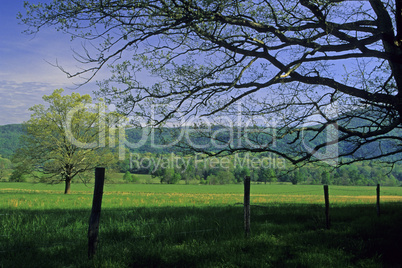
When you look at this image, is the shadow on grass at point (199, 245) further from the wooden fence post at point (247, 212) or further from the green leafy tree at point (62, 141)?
the green leafy tree at point (62, 141)

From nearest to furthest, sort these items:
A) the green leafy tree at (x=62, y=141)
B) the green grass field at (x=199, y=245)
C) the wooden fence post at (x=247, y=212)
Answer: the green grass field at (x=199, y=245), the wooden fence post at (x=247, y=212), the green leafy tree at (x=62, y=141)

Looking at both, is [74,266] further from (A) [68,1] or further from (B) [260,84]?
(B) [260,84]

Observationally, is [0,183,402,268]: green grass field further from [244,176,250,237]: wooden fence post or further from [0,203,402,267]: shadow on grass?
[244,176,250,237]: wooden fence post

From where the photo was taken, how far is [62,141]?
33312 mm

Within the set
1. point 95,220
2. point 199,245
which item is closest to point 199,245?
point 199,245

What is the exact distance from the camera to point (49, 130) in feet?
106

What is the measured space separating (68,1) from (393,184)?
471 feet

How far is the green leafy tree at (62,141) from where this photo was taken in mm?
32375

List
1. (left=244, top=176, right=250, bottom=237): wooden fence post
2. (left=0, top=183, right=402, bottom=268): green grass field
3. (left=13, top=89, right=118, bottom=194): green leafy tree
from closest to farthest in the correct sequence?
1. (left=0, top=183, right=402, bottom=268): green grass field
2. (left=244, top=176, right=250, bottom=237): wooden fence post
3. (left=13, top=89, right=118, bottom=194): green leafy tree

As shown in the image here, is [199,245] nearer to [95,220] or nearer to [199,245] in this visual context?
[199,245]

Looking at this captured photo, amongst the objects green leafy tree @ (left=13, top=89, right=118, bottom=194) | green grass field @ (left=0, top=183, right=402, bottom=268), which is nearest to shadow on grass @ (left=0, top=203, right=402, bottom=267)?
green grass field @ (left=0, top=183, right=402, bottom=268)

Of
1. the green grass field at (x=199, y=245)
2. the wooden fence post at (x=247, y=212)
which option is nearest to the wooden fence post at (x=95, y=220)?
the green grass field at (x=199, y=245)

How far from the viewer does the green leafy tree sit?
32375mm

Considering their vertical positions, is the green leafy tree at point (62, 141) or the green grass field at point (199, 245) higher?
the green leafy tree at point (62, 141)
